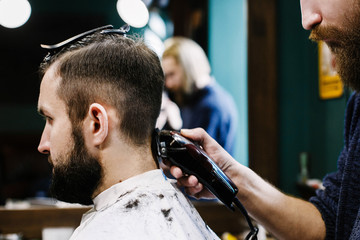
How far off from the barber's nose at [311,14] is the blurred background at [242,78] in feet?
1.64

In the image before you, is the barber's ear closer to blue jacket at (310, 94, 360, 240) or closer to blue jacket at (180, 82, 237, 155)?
blue jacket at (310, 94, 360, 240)

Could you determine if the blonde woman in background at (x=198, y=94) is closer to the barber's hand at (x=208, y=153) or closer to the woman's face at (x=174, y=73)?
the woman's face at (x=174, y=73)

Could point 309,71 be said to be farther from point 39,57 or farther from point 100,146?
point 39,57

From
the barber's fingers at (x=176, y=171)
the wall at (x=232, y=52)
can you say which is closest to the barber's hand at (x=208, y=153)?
the barber's fingers at (x=176, y=171)

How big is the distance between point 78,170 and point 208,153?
1.45ft

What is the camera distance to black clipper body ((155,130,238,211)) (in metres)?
1.19

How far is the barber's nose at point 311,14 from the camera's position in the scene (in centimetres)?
120

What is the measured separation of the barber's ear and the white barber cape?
0.46 ft

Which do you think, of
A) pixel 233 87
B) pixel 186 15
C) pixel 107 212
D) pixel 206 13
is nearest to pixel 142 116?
pixel 107 212

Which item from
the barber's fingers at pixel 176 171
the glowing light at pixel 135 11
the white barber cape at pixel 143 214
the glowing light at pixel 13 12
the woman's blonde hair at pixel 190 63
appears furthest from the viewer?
the glowing light at pixel 135 11

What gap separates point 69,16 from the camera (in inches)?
243

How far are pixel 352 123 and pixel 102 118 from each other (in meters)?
0.82

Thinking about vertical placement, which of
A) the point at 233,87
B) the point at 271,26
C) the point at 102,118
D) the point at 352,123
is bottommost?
the point at 233,87

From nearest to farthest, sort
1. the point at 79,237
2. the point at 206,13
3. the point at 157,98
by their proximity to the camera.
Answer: the point at 79,237 < the point at 157,98 < the point at 206,13
